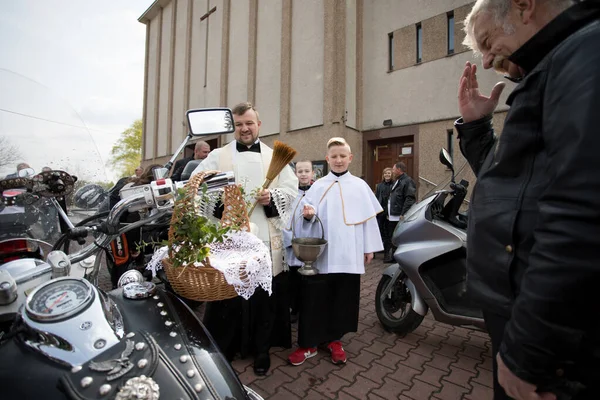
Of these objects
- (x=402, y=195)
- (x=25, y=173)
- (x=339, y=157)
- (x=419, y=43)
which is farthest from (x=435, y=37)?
(x=25, y=173)

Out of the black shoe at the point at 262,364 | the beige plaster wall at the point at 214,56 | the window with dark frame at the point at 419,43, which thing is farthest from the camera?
the beige plaster wall at the point at 214,56

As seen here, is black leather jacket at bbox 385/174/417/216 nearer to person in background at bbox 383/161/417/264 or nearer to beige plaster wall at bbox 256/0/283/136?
person in background at bbox 383/161/417/264

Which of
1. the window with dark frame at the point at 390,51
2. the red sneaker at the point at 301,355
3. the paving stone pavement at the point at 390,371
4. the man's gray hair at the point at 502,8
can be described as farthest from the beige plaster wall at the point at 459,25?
the man's gray hair at the point at 502,8

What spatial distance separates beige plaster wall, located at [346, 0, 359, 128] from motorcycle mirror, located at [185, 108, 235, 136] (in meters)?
7.97

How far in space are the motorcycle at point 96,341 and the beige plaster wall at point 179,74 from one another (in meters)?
16.4

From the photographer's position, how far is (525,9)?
1.00 metres

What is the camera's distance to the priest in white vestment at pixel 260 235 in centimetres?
273

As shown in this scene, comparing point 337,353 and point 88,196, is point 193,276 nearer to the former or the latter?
point 88,196

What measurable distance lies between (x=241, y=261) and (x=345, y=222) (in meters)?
1.81

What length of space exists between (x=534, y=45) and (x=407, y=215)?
2.45 m

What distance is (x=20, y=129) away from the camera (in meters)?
1.43

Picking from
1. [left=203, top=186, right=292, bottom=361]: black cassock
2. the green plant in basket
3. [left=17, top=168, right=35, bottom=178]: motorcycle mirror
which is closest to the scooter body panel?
[left=203, top=186, right=292, bottom=361]: black cassock

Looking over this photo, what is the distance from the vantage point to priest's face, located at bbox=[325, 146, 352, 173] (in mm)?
3209

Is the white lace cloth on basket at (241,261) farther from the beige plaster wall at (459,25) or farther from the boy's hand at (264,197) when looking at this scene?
the beige plaster wall at (459,25)
